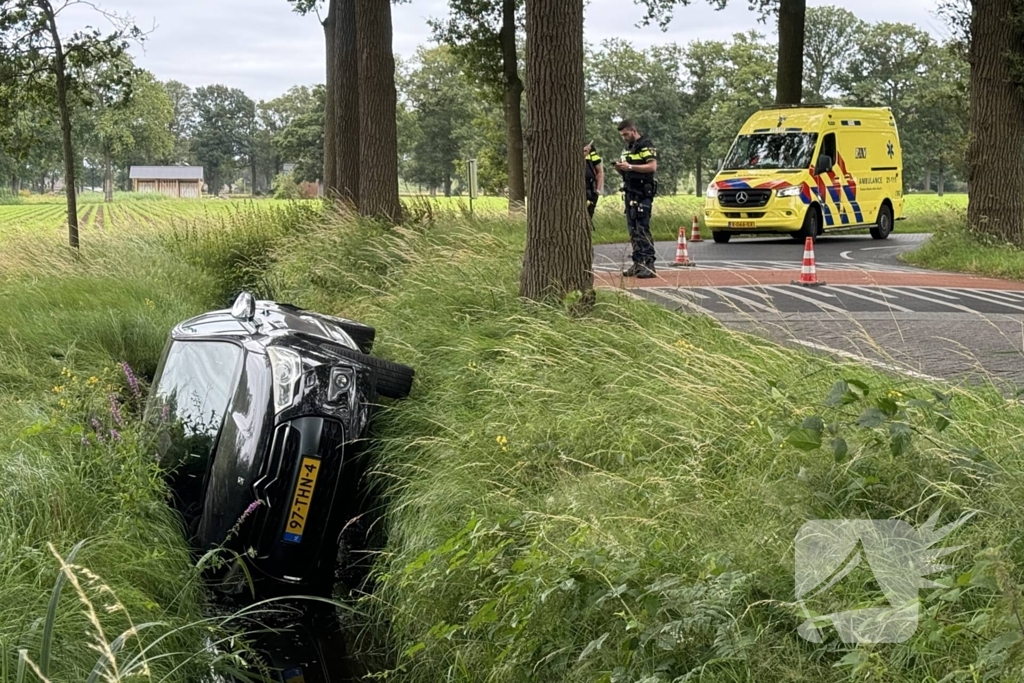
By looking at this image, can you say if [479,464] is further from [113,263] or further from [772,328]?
[113,263]

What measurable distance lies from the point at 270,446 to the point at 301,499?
0.33 m

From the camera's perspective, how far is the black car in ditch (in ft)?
19.6

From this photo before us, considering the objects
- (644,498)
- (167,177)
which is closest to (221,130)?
(167,177)

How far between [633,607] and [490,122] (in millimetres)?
43342

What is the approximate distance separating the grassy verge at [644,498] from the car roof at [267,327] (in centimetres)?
69

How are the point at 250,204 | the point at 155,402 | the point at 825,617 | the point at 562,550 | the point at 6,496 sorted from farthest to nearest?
the point at 250,204, the point at 155,402, the point at 6,496, the point at 562,550, the point at 825,617

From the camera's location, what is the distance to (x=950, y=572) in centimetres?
354

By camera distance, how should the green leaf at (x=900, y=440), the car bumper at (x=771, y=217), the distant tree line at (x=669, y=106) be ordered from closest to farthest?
the green leaf at (x=900, y=440)
the car bumper at (x=771, y=217)
the distant tree line at (x=669, y=106)

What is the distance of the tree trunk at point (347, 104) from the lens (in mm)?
18688

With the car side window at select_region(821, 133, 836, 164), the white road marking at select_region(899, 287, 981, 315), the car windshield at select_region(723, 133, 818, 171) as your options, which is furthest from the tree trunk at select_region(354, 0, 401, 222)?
the car side window at select_region(821, 133, 836, 164)

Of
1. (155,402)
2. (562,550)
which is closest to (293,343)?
(155,402)

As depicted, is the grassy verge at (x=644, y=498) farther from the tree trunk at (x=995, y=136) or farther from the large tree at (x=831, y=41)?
the large tree at (x=831, y=41)

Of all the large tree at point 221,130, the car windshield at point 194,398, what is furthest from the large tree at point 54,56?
the large tree at point 221,130

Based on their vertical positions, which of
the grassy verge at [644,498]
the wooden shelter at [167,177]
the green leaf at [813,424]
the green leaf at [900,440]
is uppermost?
the wooden shelter at [167,177]
